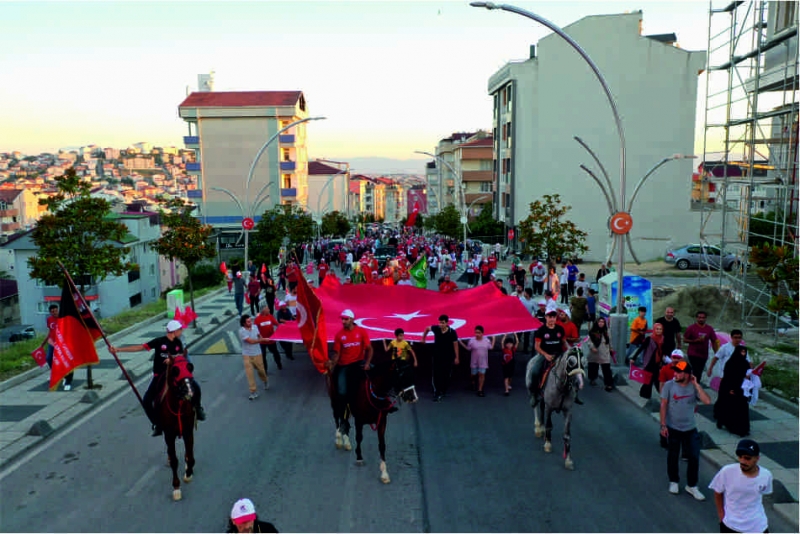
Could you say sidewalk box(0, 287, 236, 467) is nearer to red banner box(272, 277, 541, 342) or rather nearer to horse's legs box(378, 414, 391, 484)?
red banner box(272, 277, 541, 342)

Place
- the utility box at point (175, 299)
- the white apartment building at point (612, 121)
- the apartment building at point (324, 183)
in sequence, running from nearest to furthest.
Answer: the utility box at point (175, 299) < the white apartment building at point (612, 121) < the apartment building at point (324, 183)

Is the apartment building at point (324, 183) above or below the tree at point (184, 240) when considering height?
above

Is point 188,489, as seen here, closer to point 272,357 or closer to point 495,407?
point 495,407

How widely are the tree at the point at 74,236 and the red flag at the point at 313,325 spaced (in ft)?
19.9

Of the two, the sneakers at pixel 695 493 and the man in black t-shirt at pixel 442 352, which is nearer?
the sneakers at pixel 695 493

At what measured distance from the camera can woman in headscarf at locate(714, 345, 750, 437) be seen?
995 cm

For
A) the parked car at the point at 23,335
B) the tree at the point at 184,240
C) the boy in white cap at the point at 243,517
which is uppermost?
the tree at the point at 184,240

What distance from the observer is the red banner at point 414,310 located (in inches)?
545

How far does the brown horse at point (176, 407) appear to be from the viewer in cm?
817

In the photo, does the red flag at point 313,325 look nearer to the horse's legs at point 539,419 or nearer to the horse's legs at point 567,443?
the horse's legs at point 539,419

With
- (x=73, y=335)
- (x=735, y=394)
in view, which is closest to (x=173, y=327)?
(x=73, y=335)

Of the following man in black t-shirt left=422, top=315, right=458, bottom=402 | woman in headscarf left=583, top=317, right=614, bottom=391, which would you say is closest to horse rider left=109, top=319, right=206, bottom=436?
man in black t-shirt left=422, top=315, right=458, bottom=402

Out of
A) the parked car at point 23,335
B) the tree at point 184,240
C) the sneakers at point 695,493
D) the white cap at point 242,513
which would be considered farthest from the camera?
the parked car at point 23,335

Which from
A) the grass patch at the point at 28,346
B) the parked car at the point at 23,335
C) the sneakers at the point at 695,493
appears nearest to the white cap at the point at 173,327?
the sneakers at the point at 695,493
